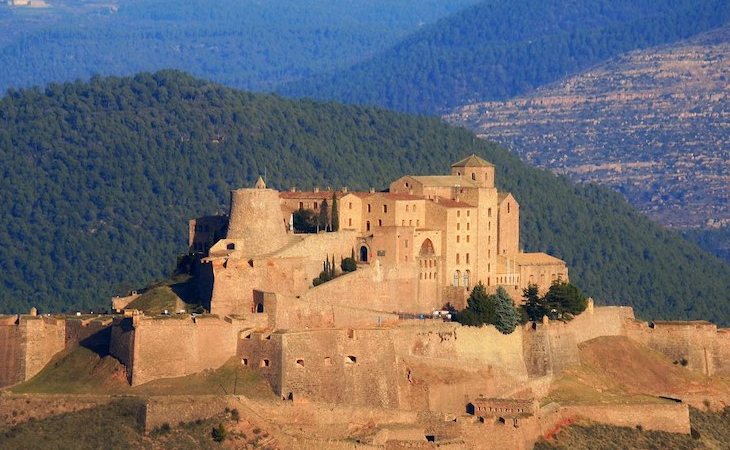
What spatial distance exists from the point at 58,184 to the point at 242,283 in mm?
72788

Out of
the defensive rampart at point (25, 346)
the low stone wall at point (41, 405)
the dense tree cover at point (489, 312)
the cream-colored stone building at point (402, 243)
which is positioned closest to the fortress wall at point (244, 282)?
the cream-colored stone building at point (402, 243)

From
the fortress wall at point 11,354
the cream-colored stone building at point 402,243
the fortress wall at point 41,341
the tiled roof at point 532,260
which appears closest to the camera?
the fortress wall at point 11,354

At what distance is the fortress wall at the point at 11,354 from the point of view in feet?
276

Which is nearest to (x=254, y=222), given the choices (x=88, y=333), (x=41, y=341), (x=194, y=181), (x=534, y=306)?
(x=88, y=333)

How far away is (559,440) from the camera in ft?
287

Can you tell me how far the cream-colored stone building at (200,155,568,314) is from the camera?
8850 cm

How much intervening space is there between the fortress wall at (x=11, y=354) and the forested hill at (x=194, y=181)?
38635 mm

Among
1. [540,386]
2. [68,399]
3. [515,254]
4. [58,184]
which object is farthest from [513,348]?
[58,184]

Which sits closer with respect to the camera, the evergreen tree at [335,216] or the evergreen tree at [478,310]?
the evergreen tree at [478,310]

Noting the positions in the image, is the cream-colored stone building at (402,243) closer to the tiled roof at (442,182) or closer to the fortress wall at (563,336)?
the tiled roof at (442,182)

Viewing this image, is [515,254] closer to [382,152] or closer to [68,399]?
[68,399]

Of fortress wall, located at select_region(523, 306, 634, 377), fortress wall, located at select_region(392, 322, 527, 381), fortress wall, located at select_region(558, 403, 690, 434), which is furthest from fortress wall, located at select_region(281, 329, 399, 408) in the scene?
fortress wall, located at select_region(523, 306, 634, 377)

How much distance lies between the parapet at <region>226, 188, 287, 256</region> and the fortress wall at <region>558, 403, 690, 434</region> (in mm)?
11227

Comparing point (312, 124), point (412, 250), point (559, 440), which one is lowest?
point (559, 440)
